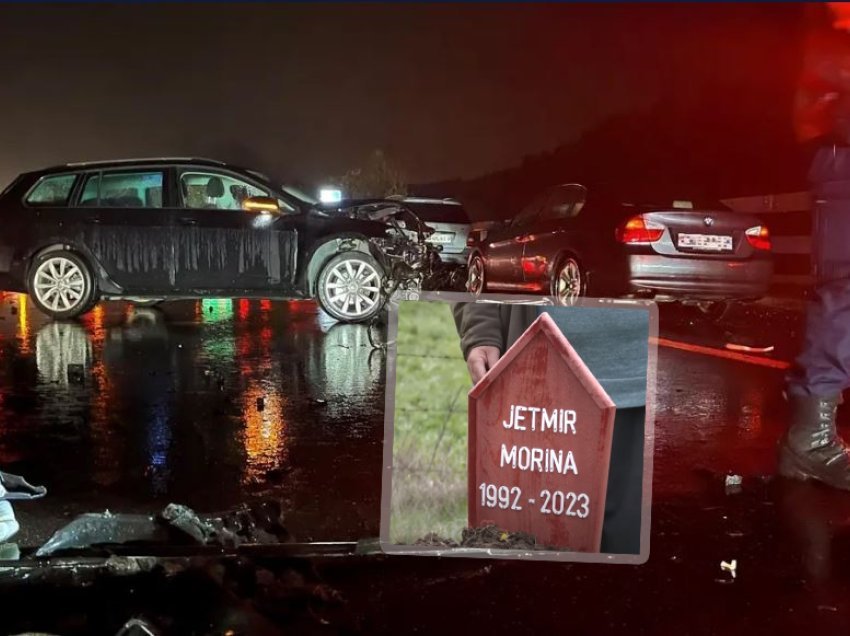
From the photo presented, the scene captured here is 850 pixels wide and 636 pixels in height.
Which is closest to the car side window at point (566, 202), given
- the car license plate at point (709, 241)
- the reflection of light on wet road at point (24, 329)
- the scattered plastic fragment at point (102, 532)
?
the car license plate at point (709, 241)

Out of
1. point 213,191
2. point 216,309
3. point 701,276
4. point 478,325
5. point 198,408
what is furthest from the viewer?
point 216,309

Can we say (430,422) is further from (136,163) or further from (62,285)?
(62,285)

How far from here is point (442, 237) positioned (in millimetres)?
3854

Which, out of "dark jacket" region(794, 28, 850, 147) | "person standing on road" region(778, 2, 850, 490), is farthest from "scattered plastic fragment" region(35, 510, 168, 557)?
"dark jacket" region(794, 28, 850, 147)

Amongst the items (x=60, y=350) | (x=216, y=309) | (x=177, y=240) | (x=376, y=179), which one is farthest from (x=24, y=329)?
(x=376, y=179)

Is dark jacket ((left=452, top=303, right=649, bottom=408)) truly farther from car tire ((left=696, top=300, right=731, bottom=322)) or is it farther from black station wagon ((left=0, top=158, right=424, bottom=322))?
car tire ((left=696, top=300, right=731, bottom=322))

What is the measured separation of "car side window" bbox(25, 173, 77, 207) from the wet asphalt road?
116 cm

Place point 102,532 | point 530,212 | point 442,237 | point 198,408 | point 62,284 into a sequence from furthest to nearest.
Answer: point 62,284
point 198,408
point 442,237
point 530,212
point 102,532

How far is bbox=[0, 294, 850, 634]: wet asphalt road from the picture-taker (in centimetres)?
297

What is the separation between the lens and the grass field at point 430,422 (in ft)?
9.75

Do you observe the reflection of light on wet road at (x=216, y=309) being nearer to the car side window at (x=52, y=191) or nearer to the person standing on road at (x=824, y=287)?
the car side window at (x=52, y=191)

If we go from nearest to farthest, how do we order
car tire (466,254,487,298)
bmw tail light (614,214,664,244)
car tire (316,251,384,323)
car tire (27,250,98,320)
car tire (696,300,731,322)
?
car tire (466,254,487,298)
bmw tail light (614,214,664,244)
car tire (696,300,731,322)
car tire (27,250,98,320)
car tire (316,251,384,323)

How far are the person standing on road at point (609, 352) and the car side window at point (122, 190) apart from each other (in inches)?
81.3

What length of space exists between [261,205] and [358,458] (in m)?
1.49
